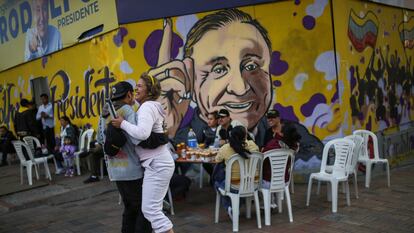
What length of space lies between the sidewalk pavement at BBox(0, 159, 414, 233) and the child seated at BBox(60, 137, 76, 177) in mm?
804

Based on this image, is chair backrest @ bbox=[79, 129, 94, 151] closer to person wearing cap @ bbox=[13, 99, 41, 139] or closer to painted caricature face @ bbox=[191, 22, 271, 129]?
person wearing cap @ bbox=[13, 99, 41, 139]

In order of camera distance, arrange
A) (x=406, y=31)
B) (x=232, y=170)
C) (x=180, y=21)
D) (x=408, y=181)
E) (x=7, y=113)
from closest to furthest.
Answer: (x=232, y=170)
(x=408, y=181)
(x=180, y=21)
(x=406, y=31)
(x=7, y=113)

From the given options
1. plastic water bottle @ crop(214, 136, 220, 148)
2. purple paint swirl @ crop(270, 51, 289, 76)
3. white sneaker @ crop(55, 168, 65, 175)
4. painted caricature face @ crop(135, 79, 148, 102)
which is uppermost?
purple paint swirl @ crop(270, 51, 289, 76)

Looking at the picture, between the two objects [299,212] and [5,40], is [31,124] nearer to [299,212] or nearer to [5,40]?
[5,40]

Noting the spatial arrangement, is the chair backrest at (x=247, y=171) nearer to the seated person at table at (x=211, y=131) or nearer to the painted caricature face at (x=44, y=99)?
the seated person at table at (x=211, y=131)

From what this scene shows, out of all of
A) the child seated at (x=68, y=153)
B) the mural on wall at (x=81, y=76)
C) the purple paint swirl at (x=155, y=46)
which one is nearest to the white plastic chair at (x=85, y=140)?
the child seated at (x=68, y=153)

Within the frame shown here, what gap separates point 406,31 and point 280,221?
6794mm

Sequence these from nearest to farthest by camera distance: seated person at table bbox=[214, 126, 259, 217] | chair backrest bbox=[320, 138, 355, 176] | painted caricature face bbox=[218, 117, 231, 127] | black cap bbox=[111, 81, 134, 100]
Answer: black cap bbox=[111, 81, 134, 100], seated person at table bbox=[214, 126, 259, 217], chair backrest bbox=[320, 138, 355, 176], painted caricature face bbox=[218, 117, 231, 127]

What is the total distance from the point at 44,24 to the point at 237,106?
6136 millimetres

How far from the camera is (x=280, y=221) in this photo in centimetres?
527

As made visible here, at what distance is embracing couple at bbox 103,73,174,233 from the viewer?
3553mm

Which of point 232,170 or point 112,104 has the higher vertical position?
point 112,104

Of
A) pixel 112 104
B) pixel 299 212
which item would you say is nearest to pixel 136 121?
pixel 112 104

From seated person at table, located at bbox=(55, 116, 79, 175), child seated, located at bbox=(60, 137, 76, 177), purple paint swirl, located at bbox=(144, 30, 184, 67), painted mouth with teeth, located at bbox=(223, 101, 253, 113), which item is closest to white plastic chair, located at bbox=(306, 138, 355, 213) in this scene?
painted mouth with teeth, located at bbox=(223, 101, 253, 113)
